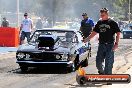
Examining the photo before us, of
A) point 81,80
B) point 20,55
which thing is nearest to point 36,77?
point 20,55

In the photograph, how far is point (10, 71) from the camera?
13.0 meters

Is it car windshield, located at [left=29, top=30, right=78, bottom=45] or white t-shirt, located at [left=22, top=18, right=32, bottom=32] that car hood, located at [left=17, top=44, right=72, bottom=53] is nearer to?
car windshield, located at [left=29, top=30, right=78, bottom=45]

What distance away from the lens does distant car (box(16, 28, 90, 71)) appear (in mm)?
12438

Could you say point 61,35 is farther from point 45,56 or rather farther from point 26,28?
point 26,28

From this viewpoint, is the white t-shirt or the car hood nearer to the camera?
the car hood

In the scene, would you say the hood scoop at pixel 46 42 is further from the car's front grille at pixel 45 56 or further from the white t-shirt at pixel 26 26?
the white t-shirt at pixel 26 26

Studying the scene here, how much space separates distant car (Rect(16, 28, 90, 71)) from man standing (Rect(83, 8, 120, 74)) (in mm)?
2536

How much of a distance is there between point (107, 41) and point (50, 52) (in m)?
2.83

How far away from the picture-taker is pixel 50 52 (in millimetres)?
12406

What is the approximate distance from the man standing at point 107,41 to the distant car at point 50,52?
254cm

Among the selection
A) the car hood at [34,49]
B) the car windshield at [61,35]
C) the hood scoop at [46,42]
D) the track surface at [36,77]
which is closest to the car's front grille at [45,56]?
the car hood at [34,49]

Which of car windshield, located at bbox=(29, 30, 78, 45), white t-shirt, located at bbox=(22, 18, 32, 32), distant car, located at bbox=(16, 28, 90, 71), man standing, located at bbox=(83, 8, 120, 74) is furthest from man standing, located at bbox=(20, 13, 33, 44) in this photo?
man standing, located at bbox=(83, 8, 120, 74)

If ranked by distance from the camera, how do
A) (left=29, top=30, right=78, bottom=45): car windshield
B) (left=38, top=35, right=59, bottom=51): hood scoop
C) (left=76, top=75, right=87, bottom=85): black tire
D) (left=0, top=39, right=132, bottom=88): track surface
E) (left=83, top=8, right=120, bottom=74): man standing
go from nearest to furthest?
(left=76, top=75, right=87, bottom=85): black tire, (left=83, top=8, right=120, bottom=74): man standing, (left=0, top=39, right=132, bottom=88): track surface, (left=38, top=35, right=59, bottom=51): hood scoop, (left=29, top=30, right=78, bottom=45): car windshield

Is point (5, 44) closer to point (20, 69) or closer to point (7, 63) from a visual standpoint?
point (7, 63)
